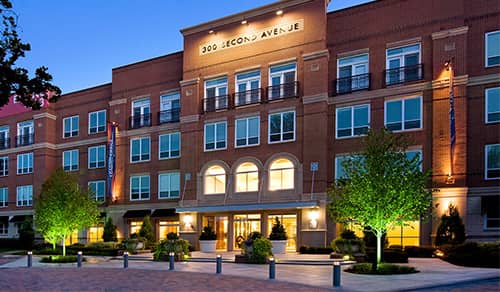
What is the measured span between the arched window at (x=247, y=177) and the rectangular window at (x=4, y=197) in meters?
26.5

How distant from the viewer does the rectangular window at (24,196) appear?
151ft

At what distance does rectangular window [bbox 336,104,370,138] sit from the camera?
3022cm

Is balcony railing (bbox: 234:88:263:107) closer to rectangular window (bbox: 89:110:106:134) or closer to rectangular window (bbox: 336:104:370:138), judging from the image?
rectangular window (bbox: 336:104:370:138)

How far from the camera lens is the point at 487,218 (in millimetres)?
26297

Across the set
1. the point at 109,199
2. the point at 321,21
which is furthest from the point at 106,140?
the point at 321,21

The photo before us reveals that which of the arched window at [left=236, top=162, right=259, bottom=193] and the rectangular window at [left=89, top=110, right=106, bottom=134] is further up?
the rectangular window at [left=89, top=110, right=106, bottom=134]

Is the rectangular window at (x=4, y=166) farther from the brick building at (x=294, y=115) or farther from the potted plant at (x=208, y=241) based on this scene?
the potted plant at (x=208, y=241)

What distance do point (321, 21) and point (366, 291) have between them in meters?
21.1

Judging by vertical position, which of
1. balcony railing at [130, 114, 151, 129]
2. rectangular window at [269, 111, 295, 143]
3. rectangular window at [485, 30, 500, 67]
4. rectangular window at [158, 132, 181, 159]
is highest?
rectangular window at [485, 30, 500, 67]

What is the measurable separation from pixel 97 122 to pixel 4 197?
528 inches

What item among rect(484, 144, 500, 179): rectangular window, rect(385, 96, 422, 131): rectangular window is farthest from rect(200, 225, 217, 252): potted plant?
rect(484, 144, 500, 179): rectangular window

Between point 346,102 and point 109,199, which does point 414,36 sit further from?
point 109,199

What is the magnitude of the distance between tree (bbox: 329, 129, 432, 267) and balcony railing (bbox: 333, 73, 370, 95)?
1152cm

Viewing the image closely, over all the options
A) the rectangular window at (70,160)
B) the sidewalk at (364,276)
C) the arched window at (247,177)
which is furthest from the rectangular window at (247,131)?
the rectangular window at (70,160)
